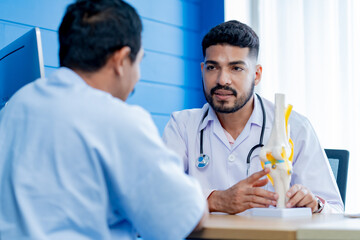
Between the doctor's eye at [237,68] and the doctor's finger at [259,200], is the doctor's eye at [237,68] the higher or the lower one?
the higher one

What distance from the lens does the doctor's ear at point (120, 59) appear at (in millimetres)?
1135

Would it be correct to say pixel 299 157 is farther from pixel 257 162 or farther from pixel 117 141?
pixel 117 141

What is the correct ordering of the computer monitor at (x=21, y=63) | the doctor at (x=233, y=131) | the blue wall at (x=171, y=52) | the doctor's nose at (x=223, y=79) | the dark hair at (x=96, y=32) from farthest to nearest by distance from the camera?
the blue wall at (x=171, y=52), the doctor's nose at (x=223, y=79), the doctor at (x=233, y=131), the computer monitor at (x=21, y=63), the dark hair at (x=96, y=32)

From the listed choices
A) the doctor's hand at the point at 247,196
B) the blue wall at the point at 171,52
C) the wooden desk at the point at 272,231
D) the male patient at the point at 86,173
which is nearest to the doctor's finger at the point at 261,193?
the doctor's hand at the point at 247,196

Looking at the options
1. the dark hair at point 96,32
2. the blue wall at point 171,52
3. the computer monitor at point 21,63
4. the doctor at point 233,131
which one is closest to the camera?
the dark hair at point 96,32

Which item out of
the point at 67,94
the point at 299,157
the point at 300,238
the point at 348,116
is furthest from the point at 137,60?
the point at 348,116

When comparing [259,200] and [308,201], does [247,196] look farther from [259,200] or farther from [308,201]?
[308,201]

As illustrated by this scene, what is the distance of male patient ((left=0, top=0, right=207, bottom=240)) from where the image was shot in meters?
0.97

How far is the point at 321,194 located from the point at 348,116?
4.54 ft

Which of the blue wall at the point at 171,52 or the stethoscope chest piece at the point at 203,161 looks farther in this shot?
the blue wall at the point at 171,52

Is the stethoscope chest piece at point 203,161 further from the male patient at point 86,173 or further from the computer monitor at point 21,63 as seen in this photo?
the male patient at point 86,173

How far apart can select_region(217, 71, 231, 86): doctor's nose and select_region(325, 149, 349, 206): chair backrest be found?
61 centimetres

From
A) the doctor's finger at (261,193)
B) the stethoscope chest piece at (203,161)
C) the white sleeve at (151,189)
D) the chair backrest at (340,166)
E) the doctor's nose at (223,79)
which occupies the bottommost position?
the chair backrest at (340,166)

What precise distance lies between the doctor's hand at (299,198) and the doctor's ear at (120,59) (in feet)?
2.22
